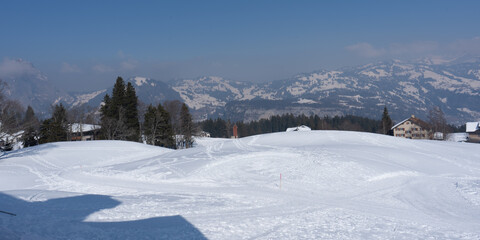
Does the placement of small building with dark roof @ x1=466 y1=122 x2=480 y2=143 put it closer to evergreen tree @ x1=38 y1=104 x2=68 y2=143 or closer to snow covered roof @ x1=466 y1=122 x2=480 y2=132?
snow covered roof @ x1=466 y1=122 x2=480 y2=132

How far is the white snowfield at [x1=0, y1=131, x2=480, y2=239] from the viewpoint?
12.6 m

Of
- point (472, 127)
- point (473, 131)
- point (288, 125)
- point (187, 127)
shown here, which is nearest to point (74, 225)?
point (187, 127)

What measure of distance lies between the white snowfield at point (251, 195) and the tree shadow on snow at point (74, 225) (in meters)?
0.04

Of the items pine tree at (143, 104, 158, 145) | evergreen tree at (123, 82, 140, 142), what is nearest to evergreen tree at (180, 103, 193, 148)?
pine tree at (143, 104, 158, 145)

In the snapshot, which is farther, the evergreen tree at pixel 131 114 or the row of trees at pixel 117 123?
the evergreen tree at pixel 131 114

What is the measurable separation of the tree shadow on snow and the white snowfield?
4cm

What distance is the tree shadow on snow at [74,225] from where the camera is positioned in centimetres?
1149

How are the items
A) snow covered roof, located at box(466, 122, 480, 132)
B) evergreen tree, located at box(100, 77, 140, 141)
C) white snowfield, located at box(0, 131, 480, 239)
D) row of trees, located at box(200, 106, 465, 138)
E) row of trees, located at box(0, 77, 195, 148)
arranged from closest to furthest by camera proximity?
white snowfield, located at box(0, 131, 480, 239) → row of trees, located at box(0, 77, 195, 148) → evergreen tree, located at box(100, 77, 140, 141) → snow covered roof, located at box(466, 122, 480, 132) → row of trees, located at box(200, 106, 465, 138)

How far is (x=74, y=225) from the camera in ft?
41.4

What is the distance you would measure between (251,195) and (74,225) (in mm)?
9505

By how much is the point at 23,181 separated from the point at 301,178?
67.2ft

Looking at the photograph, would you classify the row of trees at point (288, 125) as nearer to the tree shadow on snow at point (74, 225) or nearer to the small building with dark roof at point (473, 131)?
the small building with dark roof at point (473, 131)

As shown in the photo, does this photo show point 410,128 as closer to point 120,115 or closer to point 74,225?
point 120,115

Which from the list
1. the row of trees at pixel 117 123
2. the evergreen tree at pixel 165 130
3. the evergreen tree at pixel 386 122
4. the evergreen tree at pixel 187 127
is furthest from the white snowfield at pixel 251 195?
the evergreen tree at pixel 386 122
